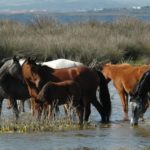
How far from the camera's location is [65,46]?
29.9 m

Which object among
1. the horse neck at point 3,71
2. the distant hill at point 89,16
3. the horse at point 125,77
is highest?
the horse neck at point 3,71

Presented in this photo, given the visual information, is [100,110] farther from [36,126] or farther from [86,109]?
[36,126]

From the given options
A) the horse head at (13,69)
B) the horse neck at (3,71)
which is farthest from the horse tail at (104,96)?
the horse neck at (3,71)

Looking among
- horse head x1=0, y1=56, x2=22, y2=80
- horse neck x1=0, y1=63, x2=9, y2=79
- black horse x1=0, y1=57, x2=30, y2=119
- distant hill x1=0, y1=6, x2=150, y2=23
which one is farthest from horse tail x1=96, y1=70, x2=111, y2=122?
distant hill x1=0, y1=6, x2=150, y2=23

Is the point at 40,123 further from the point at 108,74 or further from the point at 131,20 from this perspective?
the point at 131,20

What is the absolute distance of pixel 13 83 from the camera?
15570 millimetres

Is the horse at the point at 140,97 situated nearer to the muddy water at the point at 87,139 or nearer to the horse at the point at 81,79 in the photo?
the muddy water at the point at 87,139

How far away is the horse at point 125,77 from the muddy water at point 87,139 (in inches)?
72.1

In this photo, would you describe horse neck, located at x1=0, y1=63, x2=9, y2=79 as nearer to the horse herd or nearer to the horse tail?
the horse herd

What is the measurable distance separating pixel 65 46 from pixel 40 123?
1603 centimetres

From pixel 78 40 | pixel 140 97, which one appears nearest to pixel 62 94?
pixel 140 97

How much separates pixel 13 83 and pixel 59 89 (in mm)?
1466

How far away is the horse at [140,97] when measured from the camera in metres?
15.0

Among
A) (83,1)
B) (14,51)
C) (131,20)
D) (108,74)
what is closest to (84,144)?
(108,74)
